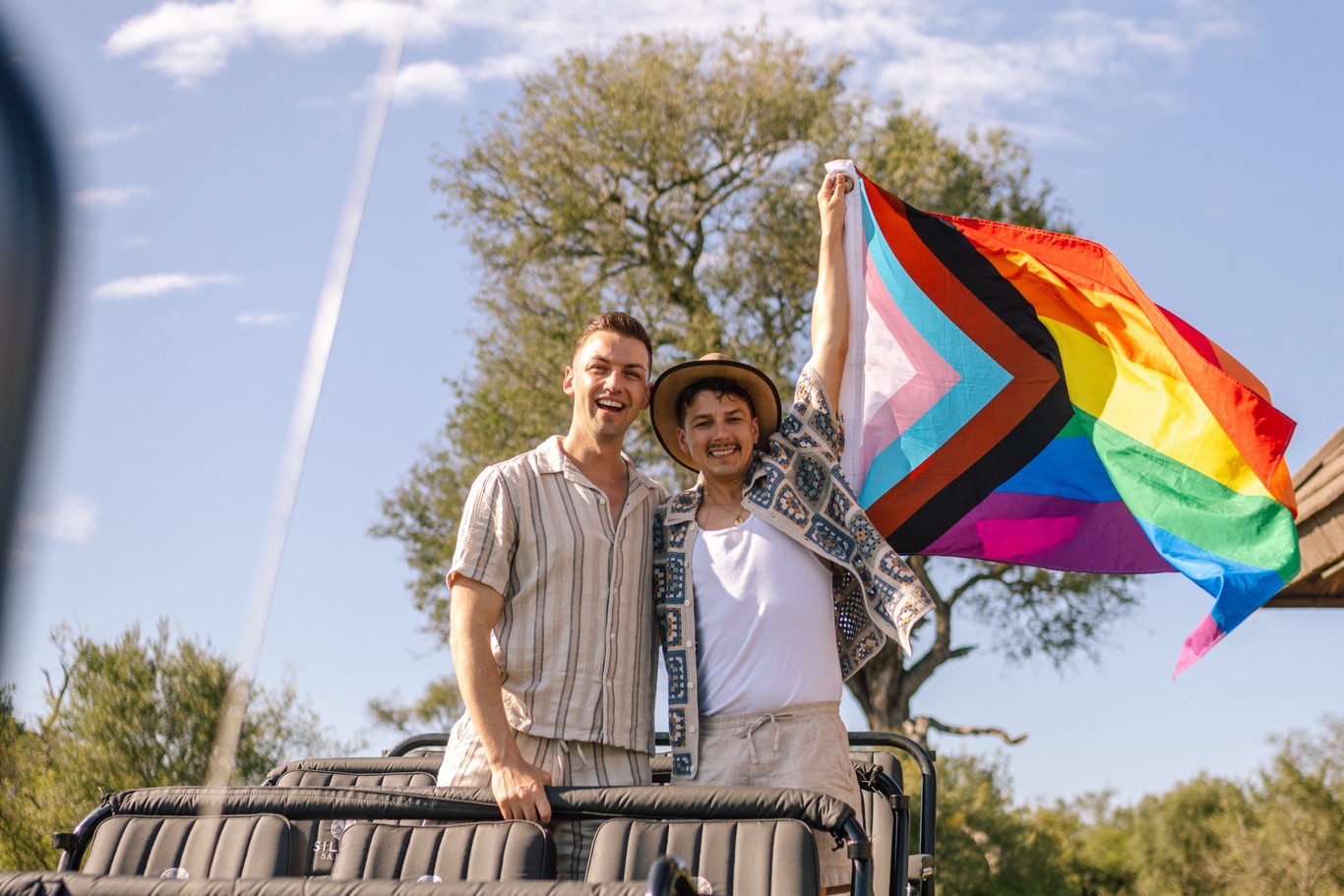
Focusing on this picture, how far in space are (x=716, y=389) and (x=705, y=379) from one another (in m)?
0.07

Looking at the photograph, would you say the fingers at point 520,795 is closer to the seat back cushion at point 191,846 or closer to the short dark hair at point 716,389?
the seat back cushion at point 191,846

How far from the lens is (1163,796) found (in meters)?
13.7

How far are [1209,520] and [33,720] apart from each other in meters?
4.32

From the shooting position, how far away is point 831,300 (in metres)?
4.49

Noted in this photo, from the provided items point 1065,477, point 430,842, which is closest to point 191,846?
point 430,842

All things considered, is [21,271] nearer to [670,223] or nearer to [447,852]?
[447,852]

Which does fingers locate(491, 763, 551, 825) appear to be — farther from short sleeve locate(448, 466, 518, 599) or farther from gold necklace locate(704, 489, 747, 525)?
gold necklace locate(704, 489, 747, 525)

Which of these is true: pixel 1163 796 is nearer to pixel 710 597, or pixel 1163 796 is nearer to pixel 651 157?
pixel 651 157

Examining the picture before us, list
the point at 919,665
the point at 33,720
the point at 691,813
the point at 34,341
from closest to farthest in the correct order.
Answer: the point at 34,341
the point at 33,720
the point at 691,813
the point at 919,665

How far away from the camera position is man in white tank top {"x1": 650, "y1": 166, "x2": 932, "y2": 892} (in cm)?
349

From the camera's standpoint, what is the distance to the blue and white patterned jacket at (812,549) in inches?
141

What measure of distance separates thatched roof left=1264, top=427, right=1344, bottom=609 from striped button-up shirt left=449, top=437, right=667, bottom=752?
15.5 feet

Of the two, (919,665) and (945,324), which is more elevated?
(919,665)

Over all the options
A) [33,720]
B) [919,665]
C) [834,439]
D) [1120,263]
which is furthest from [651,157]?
[33,720]
